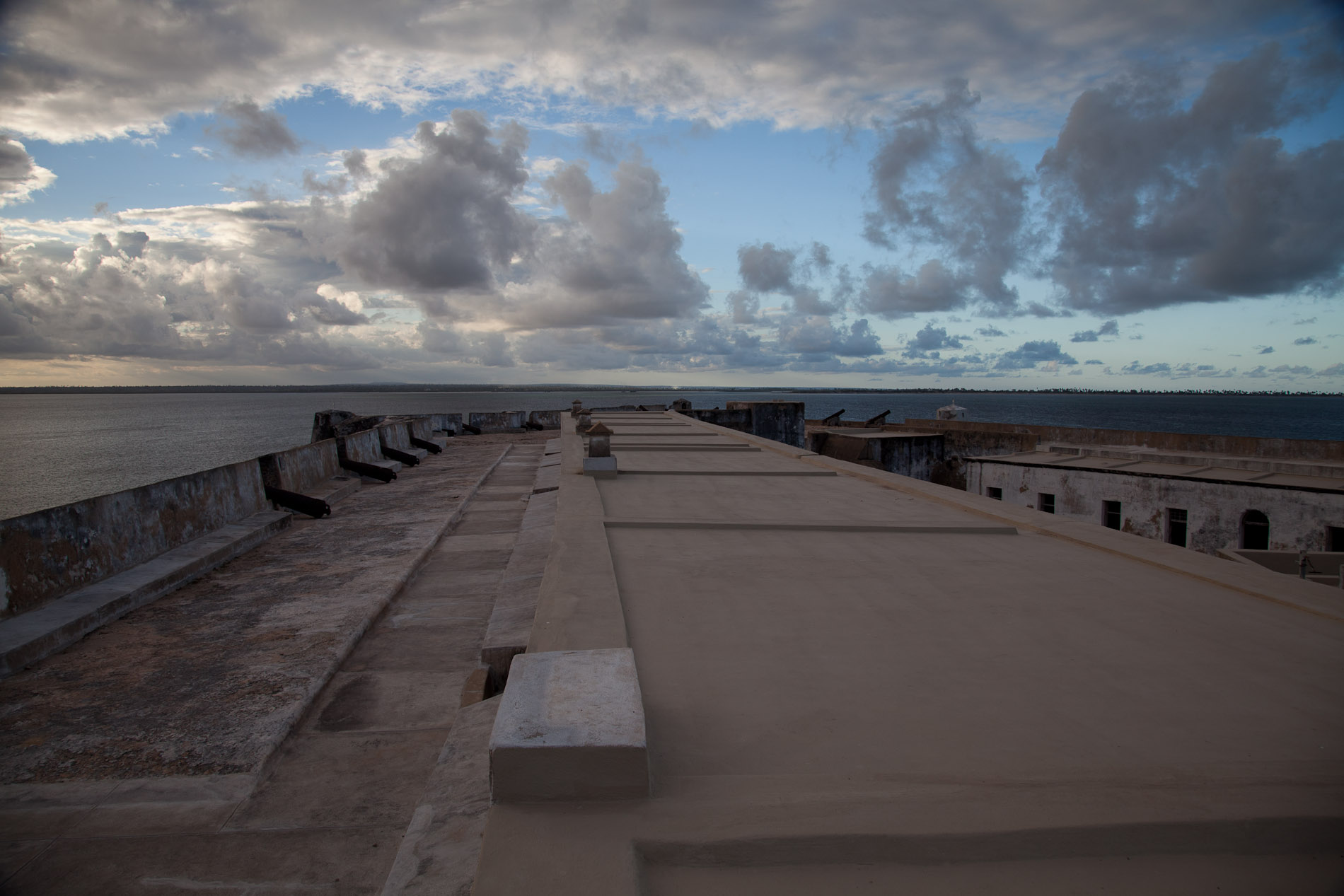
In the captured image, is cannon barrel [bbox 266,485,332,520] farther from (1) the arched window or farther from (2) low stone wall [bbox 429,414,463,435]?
(1) the arched window

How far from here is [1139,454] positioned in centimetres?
2652

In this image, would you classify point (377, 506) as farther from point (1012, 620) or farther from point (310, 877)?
point (1012, 620)

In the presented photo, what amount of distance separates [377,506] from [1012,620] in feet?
35.9

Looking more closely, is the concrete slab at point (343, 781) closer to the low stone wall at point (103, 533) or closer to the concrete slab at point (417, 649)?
the concrete slab at point (417, 649)

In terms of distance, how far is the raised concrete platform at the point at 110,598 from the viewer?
5445 mm

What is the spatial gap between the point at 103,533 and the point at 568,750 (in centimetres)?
735

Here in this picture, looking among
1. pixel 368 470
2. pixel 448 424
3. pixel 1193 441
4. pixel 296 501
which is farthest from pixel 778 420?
pixel 296 501

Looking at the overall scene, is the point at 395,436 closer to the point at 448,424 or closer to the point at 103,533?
the point at 448,424

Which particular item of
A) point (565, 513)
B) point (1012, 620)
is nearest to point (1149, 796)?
point (1012, 620)

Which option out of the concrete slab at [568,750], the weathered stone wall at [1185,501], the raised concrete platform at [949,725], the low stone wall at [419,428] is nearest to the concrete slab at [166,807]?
the raised concrete platform at [949,725]

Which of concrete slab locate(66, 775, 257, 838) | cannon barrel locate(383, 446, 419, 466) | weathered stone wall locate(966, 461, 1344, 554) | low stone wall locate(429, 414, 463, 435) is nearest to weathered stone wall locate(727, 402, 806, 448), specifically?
weathered stone wall locate(966, 461, 1344, 554)

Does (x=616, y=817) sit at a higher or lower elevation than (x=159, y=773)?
higher

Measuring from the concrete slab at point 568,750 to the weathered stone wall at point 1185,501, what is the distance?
1549 cm

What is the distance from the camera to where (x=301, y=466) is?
1291cm
